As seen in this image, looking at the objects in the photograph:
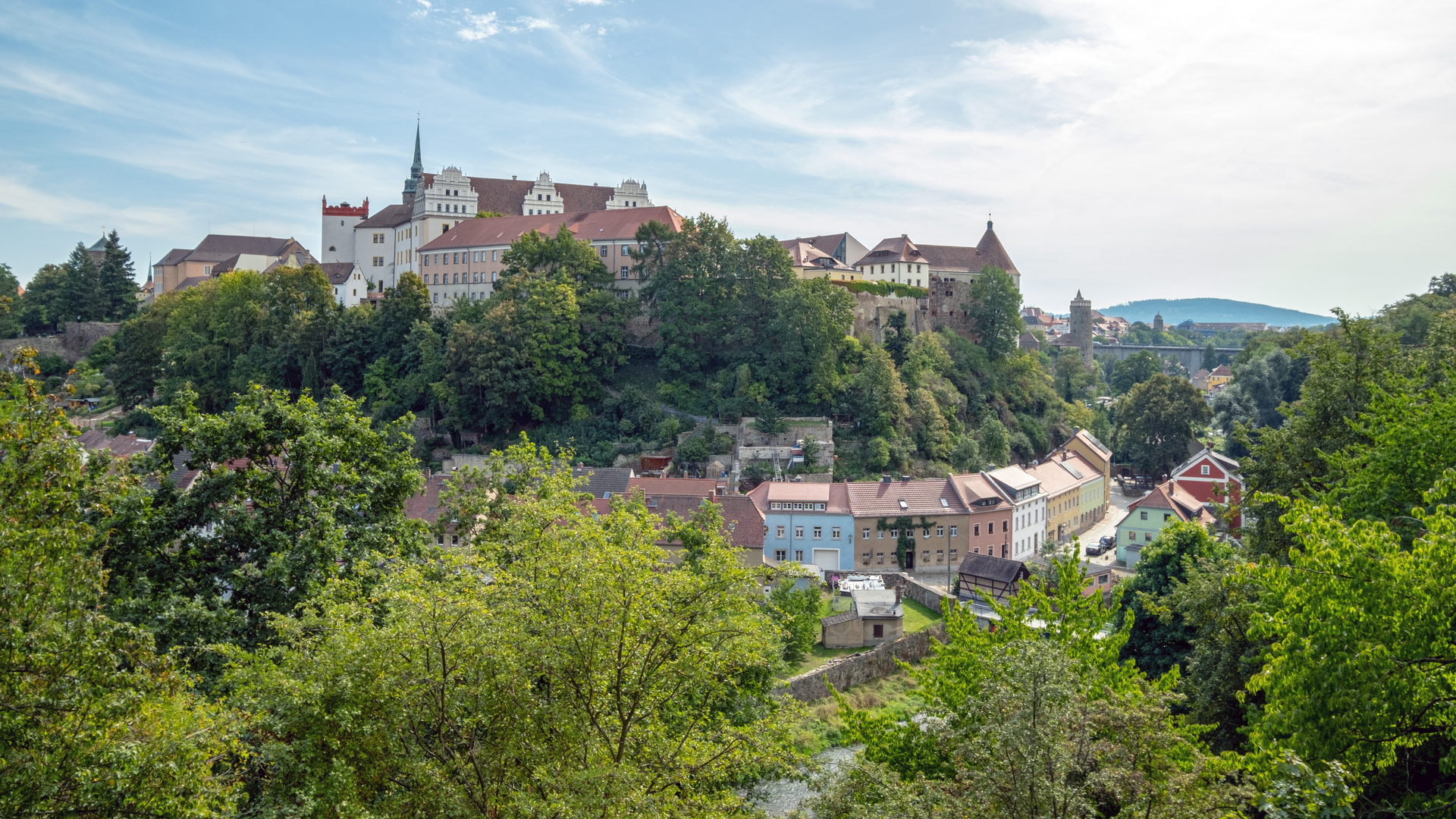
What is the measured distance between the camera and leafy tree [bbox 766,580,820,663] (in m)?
31.0

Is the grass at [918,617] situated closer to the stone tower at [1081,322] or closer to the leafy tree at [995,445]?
the leafy tree at [995,445]

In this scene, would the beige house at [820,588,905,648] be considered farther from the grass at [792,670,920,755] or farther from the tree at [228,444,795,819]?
the tree at [228,444,795,819]

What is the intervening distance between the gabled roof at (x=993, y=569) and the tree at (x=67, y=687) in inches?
1297

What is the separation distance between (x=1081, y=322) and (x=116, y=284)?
103m

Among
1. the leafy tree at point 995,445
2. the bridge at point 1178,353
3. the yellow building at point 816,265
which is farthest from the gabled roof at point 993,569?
the bridge at point 1178,353

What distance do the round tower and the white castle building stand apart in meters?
70.7

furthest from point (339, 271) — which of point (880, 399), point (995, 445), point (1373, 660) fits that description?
point (1373, 660)

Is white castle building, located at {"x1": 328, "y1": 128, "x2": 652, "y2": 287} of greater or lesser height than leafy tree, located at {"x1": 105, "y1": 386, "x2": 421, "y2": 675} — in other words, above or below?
above

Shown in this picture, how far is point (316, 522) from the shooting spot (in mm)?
16328

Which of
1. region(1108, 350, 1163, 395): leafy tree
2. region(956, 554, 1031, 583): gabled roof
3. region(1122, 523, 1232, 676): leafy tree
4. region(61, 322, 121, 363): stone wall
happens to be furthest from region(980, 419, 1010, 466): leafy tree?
region(61, 322, 121, 363): stone wall

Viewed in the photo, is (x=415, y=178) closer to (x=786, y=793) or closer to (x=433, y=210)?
(x=433, y=210)

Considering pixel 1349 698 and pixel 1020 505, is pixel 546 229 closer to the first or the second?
pixel 1020 505

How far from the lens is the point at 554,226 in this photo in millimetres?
65688

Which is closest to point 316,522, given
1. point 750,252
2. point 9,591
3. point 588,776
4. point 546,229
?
point 9,591
